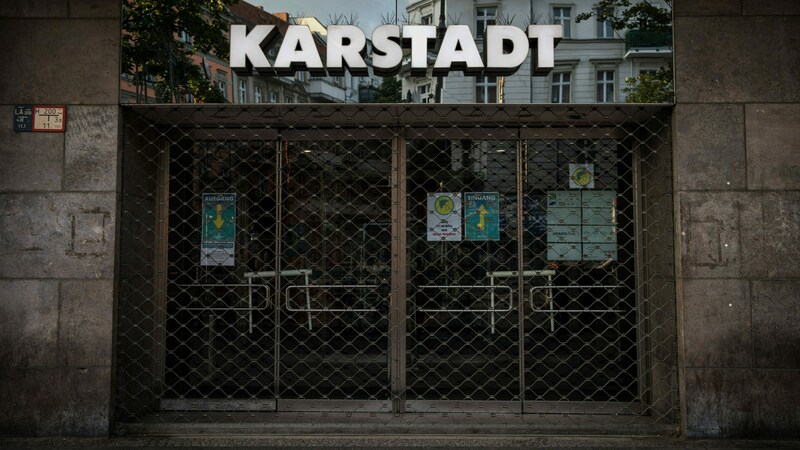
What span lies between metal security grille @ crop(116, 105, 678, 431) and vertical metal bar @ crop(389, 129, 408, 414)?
1 centimetres

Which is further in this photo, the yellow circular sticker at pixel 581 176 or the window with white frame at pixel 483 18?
the yellow circular sticker at pixel 581 176

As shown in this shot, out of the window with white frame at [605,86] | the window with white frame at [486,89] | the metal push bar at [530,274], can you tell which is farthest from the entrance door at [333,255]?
the window with white frame at [605,86]

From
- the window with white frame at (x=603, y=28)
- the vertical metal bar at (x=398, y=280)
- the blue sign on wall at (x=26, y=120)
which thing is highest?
the window with white frame at (x=603, y=28)

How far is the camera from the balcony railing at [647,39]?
518cm

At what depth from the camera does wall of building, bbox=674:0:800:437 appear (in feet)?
16.3

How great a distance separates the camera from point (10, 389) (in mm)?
4988

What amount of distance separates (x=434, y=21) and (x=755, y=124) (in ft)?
8.53

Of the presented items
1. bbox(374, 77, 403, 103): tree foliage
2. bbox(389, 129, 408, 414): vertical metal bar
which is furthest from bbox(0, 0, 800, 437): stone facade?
bbox(389, 129, 408, 414): vertical metal bar

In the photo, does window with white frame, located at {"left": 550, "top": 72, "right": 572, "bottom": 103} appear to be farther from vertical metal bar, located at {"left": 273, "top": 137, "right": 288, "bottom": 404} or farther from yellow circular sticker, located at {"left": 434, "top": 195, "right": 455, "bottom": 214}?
vertical metal bar, located at {"left": 273, "top": 137, "right": 288, "bottom": 404}

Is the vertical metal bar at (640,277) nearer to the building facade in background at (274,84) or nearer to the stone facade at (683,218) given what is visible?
the stone facade at (683,218)

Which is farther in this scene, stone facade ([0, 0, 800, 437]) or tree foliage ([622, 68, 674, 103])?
tree foliage ([622, 68, 674, 103])

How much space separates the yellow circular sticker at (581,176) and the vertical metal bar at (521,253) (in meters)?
0.47

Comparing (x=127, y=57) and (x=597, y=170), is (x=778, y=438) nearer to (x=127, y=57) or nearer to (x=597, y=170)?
(x=597, y=170)

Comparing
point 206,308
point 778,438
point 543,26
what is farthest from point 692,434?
point 206,308
